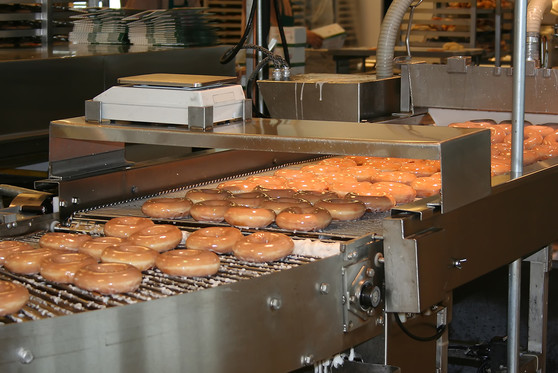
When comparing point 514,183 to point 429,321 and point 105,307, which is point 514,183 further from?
point 105,307

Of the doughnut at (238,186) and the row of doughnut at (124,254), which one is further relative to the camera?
the doughnut at (238,186)

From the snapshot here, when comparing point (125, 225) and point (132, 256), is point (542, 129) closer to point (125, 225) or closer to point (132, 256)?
point (125, 225)

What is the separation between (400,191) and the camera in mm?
2684

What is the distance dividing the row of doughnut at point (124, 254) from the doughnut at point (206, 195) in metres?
0.31

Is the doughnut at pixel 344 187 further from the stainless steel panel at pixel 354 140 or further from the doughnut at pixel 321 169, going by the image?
the stainless steel panel at pixel 354 140

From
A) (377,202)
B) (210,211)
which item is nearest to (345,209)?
(377,202)

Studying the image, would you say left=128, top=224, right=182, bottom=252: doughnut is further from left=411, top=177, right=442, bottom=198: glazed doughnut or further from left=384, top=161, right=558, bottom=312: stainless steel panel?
left=411, top=177, right=442, bottom=198: glazed doughnut

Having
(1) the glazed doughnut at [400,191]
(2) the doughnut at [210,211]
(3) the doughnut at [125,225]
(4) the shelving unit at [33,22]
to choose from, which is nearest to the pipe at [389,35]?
(1) the glazed doughnut at [400,191]

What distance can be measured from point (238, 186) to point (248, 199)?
0.87 ft

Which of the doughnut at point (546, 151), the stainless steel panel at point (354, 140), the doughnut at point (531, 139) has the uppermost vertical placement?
the stainless steel panel at point (354, 140)

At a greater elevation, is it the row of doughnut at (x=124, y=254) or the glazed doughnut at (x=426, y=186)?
the glazed doughnut at (x=426, y=186)

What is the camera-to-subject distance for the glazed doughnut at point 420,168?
2957mm

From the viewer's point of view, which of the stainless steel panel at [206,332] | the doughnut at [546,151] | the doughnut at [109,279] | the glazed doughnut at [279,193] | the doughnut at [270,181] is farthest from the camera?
the doughnut at [546,151]

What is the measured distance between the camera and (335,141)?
2.12m
